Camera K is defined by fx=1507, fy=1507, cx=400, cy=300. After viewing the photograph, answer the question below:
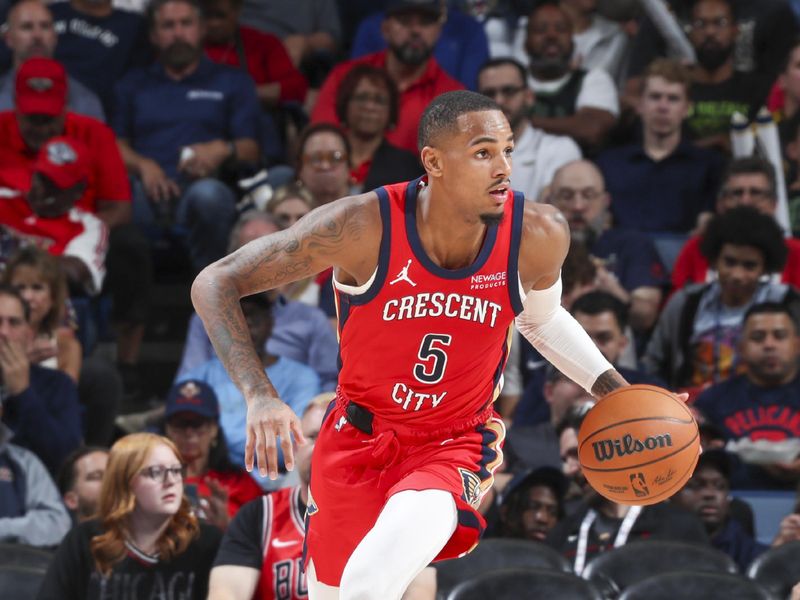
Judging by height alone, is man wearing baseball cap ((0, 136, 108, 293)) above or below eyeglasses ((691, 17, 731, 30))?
below

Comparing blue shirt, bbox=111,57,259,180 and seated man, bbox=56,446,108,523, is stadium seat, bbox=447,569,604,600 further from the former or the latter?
blue shirt, bbox=111,57,259,180

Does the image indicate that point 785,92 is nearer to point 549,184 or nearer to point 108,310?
→ point 549,184

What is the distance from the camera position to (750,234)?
8.08 m

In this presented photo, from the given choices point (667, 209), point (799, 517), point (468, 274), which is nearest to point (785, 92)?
point (667, 209)

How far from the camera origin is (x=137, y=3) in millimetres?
10484

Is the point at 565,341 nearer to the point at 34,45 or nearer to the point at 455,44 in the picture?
the point at 34,45

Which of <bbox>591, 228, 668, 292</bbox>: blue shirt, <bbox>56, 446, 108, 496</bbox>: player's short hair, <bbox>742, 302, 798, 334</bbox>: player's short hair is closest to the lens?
<bbox>56, 446, 108, 496</bbox>: player's short hair

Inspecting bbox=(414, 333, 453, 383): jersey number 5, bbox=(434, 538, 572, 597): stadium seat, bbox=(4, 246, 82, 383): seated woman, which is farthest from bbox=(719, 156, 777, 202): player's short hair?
bbox=(414, 333, 453, 383): jersey number 5

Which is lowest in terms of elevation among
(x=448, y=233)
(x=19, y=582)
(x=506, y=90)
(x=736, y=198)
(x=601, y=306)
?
(x=19, y=582)

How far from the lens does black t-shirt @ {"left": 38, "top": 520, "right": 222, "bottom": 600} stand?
19.6ft

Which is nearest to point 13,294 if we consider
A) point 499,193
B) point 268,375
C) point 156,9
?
point 268,375

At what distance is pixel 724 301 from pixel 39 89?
4035 mm

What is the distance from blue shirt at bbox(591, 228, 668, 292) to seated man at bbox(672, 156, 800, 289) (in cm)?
14

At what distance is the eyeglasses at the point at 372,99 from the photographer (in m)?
9.25
